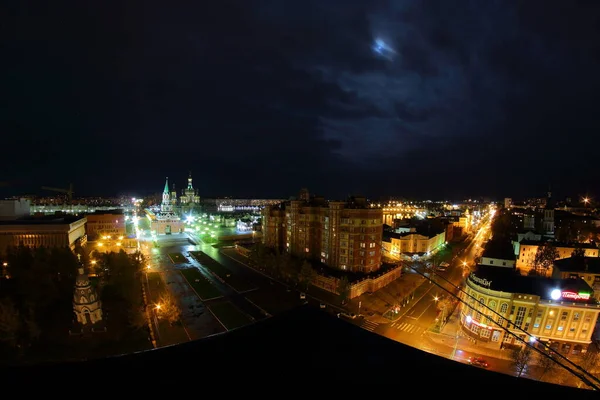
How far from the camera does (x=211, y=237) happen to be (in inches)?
2357

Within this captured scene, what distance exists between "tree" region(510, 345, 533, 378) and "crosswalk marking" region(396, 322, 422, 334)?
20.5 feet

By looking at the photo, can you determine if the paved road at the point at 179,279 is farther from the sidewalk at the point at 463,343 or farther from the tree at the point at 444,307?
the tree at the point at 444,307

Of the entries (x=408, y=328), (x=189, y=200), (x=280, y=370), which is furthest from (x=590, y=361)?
(x=189, y=200)

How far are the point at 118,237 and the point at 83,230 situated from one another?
7.72 metres

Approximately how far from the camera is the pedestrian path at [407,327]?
23.1 metres

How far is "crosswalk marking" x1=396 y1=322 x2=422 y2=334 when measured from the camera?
23.1 meters

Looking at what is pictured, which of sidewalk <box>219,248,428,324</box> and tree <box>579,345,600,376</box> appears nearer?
tree <box>579,345,600,376</box>

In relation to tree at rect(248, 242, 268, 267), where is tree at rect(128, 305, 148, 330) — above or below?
below

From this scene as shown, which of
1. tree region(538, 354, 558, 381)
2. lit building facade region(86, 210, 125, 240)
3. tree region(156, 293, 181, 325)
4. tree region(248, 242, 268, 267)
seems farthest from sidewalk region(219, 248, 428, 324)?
lit building facade region(86, 210, 125, 240)

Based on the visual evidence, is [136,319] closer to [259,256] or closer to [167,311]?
[167,311]

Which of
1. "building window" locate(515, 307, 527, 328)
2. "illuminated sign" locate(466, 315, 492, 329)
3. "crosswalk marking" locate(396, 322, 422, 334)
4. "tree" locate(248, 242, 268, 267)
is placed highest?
"tree" locate(248, 242, 268, 267)

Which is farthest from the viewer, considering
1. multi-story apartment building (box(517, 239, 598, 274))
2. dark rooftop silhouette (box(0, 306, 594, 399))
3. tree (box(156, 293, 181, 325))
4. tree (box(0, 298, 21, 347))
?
multi-story apartment building (box(517, 239, 598, 274))

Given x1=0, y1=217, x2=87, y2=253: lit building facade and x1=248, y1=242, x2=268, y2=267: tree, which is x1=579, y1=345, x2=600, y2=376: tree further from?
x1=0, y1=217, x2=87, y2=253: lit building facade

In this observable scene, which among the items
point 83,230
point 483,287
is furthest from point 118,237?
point 483,287
